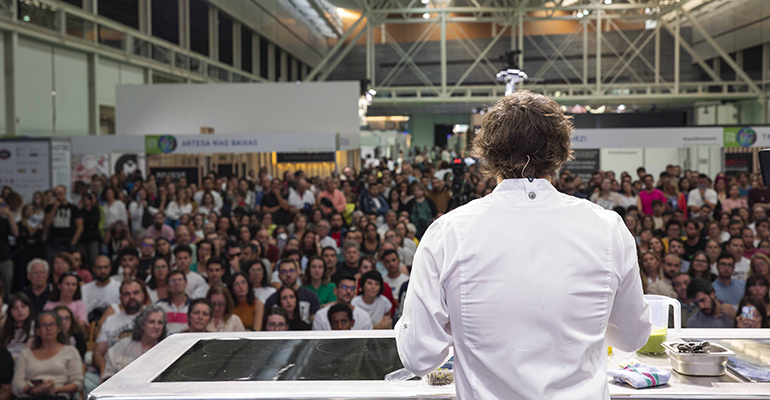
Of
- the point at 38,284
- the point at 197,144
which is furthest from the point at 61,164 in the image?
the point at 38,284

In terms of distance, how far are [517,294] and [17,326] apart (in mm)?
4336

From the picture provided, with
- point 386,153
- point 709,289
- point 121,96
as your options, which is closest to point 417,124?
point 386,153

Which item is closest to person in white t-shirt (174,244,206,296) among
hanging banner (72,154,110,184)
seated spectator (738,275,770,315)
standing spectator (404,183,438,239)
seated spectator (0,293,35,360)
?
seated spectator (0,293,35,360)

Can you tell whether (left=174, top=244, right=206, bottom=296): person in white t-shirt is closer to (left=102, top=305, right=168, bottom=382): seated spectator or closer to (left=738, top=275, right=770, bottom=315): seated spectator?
(left=102, top=305, right=168, bottom=382): seated spectator

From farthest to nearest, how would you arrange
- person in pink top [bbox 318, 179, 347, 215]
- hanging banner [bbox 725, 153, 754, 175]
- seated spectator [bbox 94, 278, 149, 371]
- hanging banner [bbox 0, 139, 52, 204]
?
1. hanging banner [bbox 725, 153, 754, 175]
2. person in pink top [bbox 318, 179, 347, 215]
3. hanging banner [bbox 0, 139, 52, 204]
4. seated spectator [bbox 94, 278, 149, 371]

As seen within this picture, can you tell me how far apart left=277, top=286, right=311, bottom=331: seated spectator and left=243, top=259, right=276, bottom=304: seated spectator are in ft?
1.75

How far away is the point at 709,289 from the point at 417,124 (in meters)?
28.2

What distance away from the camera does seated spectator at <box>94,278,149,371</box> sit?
462cm

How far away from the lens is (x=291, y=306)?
489cm

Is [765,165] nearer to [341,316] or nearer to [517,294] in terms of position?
[517,294]

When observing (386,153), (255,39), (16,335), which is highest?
(255,39)

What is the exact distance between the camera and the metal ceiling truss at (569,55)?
19938mm

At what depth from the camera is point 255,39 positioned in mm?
21656

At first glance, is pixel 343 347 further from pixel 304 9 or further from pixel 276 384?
pixel 304 9
